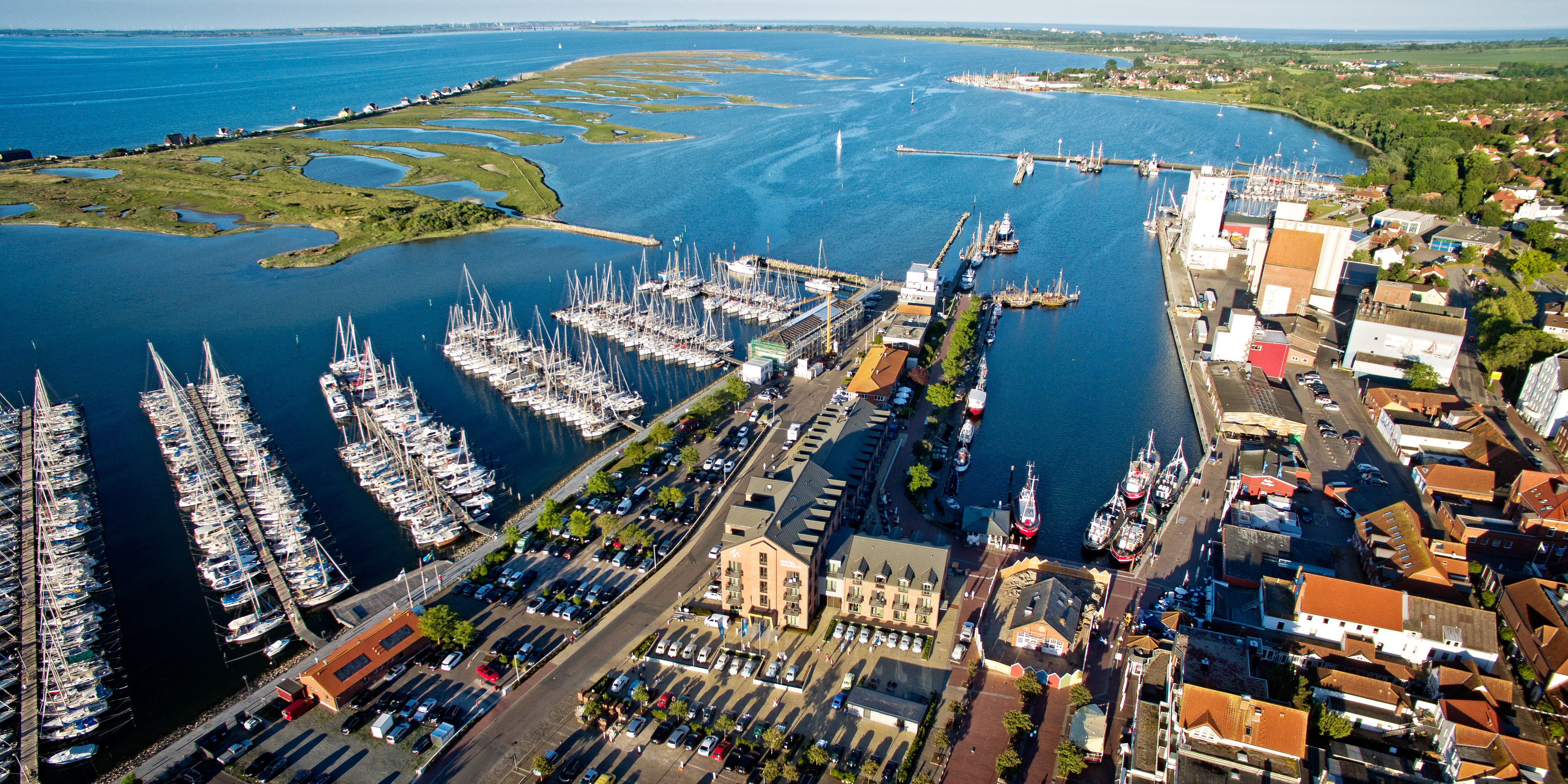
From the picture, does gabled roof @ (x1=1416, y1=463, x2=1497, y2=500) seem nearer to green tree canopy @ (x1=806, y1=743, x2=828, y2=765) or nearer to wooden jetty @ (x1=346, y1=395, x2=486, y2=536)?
green tree canopy @ (x1=806, y1=743, x2=828, y2=765)

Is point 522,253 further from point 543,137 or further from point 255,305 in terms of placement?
point 543,137

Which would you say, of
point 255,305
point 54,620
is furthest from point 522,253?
point 54,620

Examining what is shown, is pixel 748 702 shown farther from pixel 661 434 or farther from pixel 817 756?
pixel 661 434

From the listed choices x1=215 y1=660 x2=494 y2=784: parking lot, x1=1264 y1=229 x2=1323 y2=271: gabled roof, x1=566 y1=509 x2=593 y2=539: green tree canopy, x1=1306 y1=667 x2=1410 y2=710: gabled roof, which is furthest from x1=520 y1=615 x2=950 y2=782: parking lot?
x1=1264 y1=229 x2=1323 y2=271: gabled roof

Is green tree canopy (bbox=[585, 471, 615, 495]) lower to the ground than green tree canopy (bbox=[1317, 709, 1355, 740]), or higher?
lower

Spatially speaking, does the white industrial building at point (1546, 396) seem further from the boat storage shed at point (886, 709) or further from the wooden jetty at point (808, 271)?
the wooden jetty at point (808, 271)

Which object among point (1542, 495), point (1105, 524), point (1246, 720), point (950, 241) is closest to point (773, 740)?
point (1246, 720)
